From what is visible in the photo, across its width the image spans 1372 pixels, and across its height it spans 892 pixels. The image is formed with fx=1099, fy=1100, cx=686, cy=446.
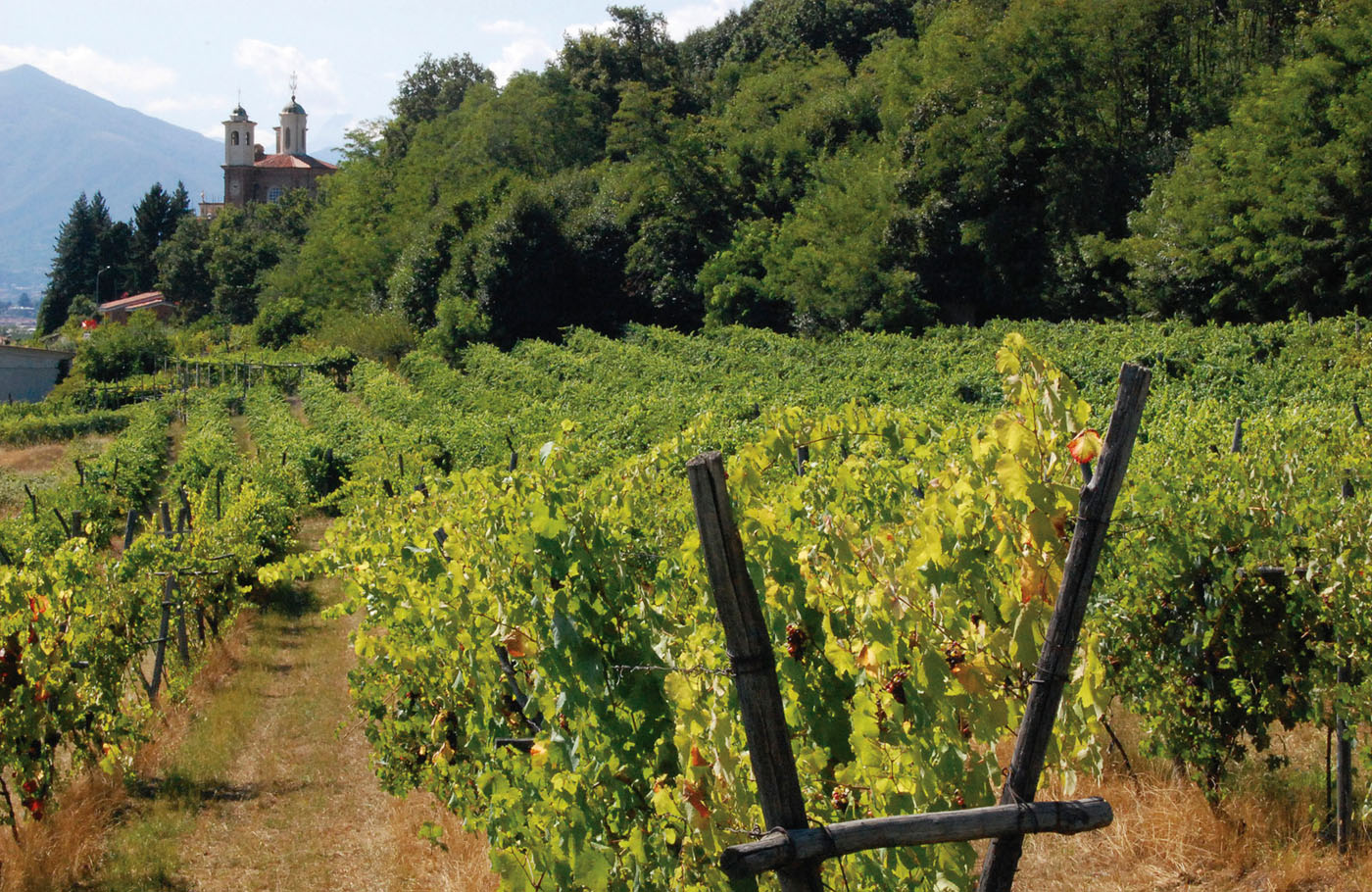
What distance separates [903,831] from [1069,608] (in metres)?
0.60

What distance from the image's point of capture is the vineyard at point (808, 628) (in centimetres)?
292

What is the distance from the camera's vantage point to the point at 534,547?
366cm

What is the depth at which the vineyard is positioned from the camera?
9.58ft

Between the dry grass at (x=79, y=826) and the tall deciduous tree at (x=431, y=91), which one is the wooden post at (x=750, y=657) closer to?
the dry grass at (x=79, y=826)

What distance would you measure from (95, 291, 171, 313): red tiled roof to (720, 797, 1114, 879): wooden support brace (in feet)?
282

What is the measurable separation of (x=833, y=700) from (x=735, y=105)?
157ft

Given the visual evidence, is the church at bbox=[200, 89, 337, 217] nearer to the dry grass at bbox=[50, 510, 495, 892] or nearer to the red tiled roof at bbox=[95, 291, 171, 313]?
the red tiled roof at bbox=[95, 291, 171, 313]

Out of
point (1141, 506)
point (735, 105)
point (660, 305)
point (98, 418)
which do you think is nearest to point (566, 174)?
point (735, 105)

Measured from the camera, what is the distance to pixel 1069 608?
2.40m

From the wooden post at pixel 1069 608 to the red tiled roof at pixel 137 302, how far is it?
8605 cm

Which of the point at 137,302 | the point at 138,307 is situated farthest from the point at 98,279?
the point at 138,307

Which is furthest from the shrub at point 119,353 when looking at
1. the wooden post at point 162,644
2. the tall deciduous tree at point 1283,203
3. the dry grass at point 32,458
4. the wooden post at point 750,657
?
the wooden post at point 750,657

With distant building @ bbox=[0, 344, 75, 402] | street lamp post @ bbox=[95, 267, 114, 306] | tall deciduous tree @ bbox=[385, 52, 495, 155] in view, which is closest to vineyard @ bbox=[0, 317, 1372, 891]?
distant building @ bbox=[0, 344, 75, 402]

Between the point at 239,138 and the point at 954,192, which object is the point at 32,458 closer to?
the point at 954,192
